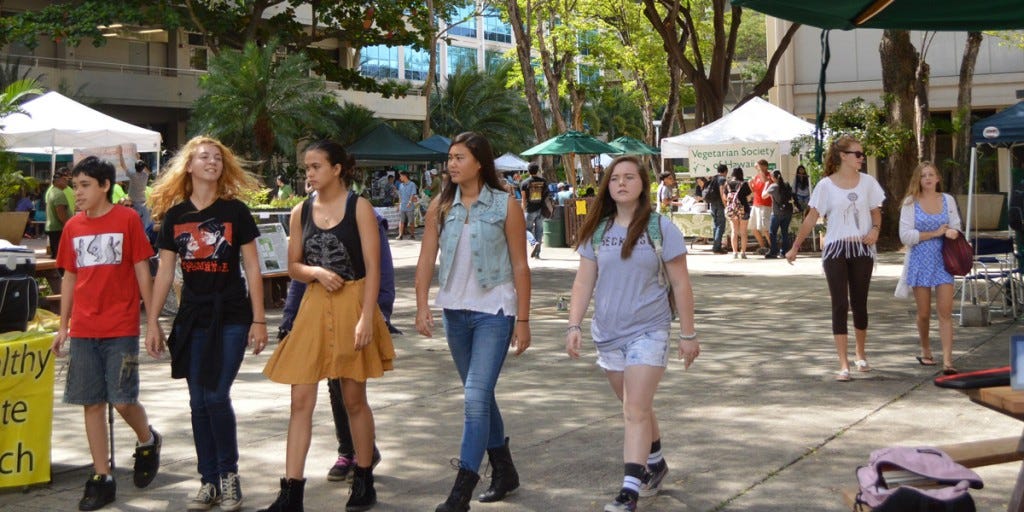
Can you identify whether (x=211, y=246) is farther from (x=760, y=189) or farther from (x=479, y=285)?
(x=760, y=189)

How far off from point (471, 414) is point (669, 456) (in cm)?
158

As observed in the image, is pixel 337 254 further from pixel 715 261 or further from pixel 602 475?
pixel 715 261

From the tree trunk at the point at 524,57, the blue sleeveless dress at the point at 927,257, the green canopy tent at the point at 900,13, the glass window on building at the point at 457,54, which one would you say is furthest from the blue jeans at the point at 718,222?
the glass window on building at the point at 457,54

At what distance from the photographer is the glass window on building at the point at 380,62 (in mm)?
66550

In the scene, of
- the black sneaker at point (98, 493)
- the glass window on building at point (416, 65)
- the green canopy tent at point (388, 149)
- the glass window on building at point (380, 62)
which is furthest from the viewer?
the glass window on building at point (416, 65)

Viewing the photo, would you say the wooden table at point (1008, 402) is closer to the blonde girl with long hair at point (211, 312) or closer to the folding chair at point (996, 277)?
the blonde girl with long hair at point (211, 312)

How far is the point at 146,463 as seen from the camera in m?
6.44

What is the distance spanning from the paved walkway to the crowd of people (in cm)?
27

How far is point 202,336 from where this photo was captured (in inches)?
232

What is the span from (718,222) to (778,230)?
70.0 inches

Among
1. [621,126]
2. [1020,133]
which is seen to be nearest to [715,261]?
[1020,133]

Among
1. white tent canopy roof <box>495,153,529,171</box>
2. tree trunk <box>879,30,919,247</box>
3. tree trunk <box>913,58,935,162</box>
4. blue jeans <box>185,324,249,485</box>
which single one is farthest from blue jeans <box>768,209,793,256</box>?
white tent canopy roof <box>495,153,529,171</box>

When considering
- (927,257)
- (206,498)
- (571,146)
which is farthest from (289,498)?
(571,146)

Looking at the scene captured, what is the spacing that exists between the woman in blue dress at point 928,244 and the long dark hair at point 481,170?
437 centimetres
